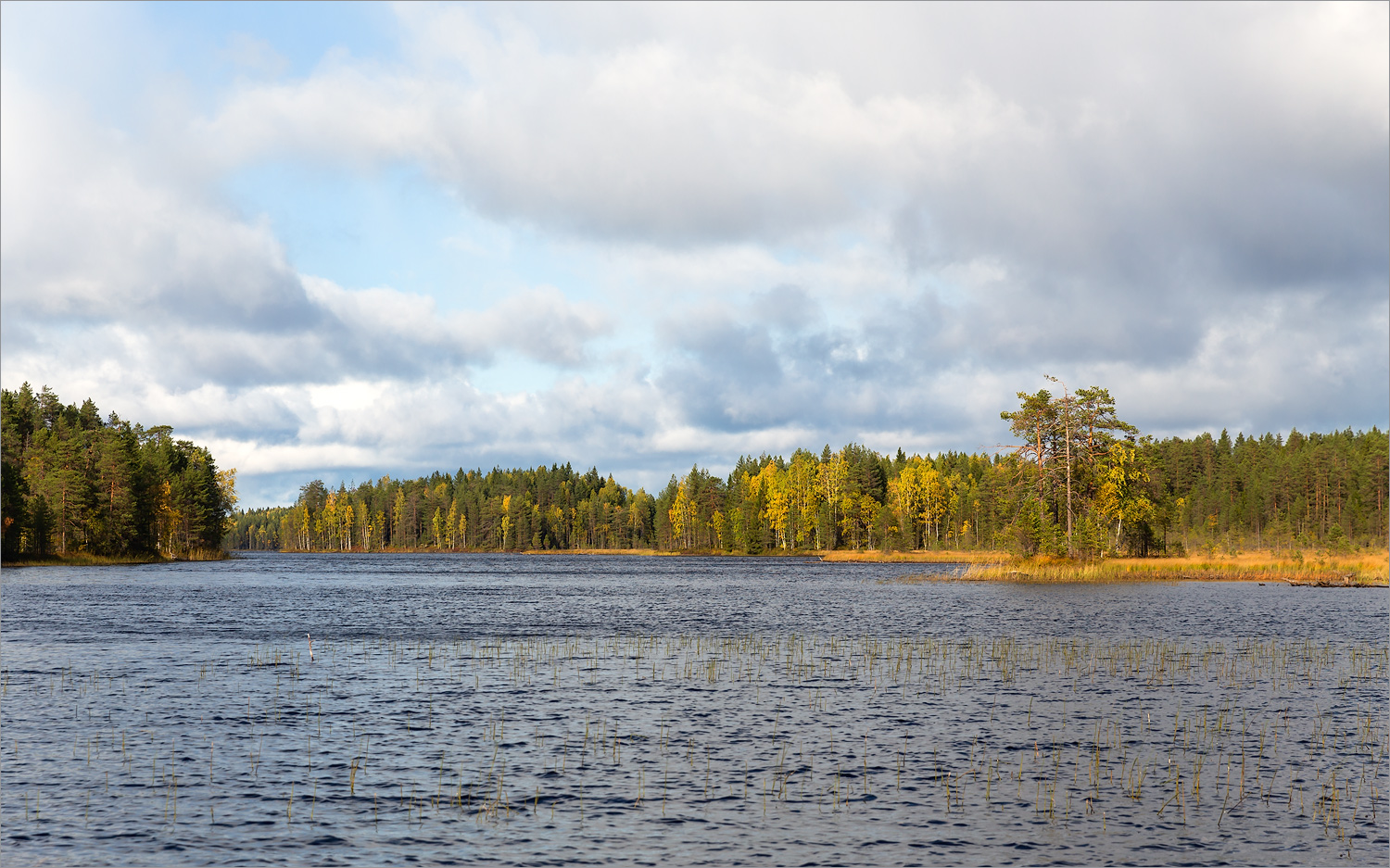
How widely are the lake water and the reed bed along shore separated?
5.0 inches

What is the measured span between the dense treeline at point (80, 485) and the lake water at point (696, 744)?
3187 inches

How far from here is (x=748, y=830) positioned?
21.5m

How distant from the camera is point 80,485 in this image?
132 metres

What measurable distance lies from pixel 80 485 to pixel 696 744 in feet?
430

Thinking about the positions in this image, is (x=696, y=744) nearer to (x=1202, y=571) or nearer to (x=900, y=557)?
(x=1202, y=571)

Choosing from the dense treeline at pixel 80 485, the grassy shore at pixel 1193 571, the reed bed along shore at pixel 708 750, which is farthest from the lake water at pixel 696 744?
the dense treeline at pixel 80 485

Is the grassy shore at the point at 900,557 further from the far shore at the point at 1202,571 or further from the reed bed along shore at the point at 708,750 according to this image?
the reed bed along shore at the point at 708,750

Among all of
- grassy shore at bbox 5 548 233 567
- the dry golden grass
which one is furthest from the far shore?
grassy shore at bbox 5 548 233 567

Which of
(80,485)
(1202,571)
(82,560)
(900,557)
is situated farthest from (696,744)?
(900,557)

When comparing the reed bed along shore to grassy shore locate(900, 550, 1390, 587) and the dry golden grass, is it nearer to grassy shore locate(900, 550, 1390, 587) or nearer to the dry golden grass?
grassy shore locate(900, 550, 1390, 587)

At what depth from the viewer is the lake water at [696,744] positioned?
2091 cm

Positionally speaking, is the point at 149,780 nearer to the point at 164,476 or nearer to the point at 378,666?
the point at 378,666

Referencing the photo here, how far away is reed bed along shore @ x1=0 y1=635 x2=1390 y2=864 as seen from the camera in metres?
21.9

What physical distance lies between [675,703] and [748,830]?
14.2 metres
